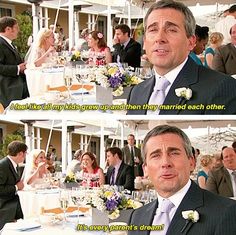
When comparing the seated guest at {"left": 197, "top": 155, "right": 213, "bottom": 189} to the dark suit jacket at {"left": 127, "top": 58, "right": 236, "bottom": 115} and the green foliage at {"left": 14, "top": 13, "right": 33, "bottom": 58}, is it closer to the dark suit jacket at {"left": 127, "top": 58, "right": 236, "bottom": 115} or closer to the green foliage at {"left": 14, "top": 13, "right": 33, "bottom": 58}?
the dark suit jacket at {"left": 127, "top": 58, "right": 236, "bottom": 115}

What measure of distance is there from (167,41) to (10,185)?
3.43m

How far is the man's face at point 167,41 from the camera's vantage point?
2096mm

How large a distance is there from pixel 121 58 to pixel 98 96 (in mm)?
2580

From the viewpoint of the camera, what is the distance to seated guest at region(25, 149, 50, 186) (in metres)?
5.64

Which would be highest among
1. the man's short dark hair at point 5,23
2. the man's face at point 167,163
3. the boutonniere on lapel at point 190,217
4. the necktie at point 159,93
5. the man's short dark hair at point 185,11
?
the man's short dark hair at point 5,23

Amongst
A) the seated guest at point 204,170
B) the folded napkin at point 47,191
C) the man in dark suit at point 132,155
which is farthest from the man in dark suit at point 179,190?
the man in dark suit at point 132,155

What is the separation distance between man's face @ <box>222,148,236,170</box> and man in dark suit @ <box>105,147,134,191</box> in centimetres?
112

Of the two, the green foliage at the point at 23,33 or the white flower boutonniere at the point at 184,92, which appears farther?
the green foliage at the point at 23,33

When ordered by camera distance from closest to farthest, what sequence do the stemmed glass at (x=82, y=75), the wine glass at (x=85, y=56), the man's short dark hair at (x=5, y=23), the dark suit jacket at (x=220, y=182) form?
the stemmed glass at (x=82, y=75)
the dark suit jacket at (x=220, y=182)
the man's short dark hair at (x=5, y=23)
the wine glass at (x=85, y=56)

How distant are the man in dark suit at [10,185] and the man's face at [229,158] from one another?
1.71 meters

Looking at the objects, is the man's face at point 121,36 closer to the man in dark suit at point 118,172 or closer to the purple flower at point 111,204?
the man in dark suit at point 118,172

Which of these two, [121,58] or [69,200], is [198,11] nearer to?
[121,58]

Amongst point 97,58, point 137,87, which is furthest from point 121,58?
point 137,87

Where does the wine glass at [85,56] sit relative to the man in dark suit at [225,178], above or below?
above
